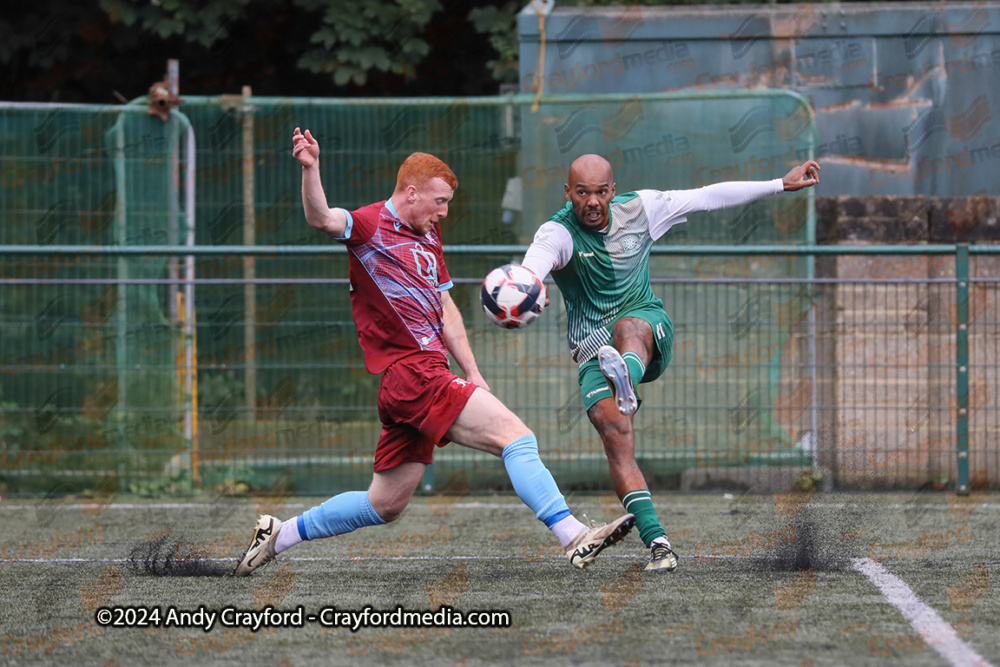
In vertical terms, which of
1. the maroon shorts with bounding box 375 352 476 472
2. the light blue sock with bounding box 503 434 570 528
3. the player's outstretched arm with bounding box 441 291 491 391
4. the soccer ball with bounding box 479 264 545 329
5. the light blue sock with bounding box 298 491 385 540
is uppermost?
the soccer ball with bounding box 479 264 545 329

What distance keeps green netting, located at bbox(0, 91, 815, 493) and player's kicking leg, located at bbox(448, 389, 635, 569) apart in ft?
13.6

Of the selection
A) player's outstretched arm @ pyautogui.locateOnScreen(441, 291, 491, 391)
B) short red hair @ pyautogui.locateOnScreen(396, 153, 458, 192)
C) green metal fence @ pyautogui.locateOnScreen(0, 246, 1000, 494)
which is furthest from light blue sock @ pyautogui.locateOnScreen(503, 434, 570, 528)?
green metal fence @ pyautogui.locateOnScreen(0, 246, 1000, 494)

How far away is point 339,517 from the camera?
5.46 metres

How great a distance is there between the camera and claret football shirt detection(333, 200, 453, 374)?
514 cm

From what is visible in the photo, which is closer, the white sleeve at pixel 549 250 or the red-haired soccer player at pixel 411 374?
the red-haired soccer player at pixel 411 374

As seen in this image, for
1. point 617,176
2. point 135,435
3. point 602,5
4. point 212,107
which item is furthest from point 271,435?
point 602,5

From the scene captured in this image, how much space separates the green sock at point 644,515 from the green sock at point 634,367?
47cm

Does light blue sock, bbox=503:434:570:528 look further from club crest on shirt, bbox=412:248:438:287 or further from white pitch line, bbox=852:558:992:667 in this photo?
white pitch line, bbox=852:558:992:667

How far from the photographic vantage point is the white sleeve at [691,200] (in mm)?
5801

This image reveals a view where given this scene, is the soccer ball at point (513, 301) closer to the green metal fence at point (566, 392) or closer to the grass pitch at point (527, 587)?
the grass pitch at point (527, 587)

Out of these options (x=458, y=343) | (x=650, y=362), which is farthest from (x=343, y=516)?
(x=650, y=362)

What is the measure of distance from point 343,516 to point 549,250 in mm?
1445

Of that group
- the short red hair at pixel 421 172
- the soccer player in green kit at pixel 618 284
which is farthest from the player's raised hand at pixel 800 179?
the short red hair at pixel 421 172

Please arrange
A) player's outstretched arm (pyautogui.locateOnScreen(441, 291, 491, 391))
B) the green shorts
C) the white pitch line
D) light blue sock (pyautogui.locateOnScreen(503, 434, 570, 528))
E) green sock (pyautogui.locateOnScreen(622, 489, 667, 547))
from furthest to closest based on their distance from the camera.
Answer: the green shorts, green sock (pyautogui.locateOnScreen(622, 489, 667, 547)), player's outstretched arm (pyautogui.locateOnScreen(441, 291, 491, 391)), light blue sock (pyautogui.locateOnScreen(503, 434, 570, 528)), the white pitch line
